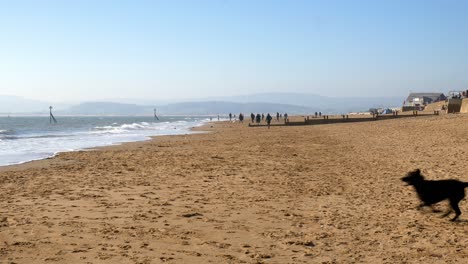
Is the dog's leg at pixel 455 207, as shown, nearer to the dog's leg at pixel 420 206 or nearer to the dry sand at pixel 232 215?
the dry sand at pixel 232 215

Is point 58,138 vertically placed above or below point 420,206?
below

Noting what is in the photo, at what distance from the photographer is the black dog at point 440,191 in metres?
8.31

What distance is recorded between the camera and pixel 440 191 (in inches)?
352

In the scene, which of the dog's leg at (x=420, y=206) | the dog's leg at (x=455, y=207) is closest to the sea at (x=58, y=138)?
the dog's leg at (x=420, y=206)

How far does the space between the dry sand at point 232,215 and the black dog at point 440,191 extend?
198 millimetres

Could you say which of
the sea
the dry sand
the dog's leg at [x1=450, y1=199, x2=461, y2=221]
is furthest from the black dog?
the sea

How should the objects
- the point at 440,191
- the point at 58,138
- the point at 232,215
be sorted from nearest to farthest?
the point at 232,215, the point at 440,191, the point at 58,138

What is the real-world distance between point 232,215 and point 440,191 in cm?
389

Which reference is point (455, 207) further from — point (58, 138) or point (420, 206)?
point (58, 138)

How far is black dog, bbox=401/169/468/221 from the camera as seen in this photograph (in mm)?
8315

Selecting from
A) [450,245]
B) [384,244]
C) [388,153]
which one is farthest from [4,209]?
[388,153]

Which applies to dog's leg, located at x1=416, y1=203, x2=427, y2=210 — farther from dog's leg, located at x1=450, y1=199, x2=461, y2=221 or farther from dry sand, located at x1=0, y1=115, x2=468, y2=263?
dog's leg, located at x1=450, y1=199, x2=461, y2=221

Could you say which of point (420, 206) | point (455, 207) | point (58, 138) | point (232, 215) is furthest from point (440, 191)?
point (58, 138)

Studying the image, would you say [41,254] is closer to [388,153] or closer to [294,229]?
[294,229]
